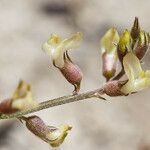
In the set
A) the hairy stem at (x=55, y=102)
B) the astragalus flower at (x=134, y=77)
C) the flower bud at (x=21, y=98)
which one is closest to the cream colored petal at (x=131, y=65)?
the astragalus flower at (x=134, y=77)

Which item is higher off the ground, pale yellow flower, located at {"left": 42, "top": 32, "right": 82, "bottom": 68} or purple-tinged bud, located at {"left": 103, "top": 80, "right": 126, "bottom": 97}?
pale yellow flower, located at {"left": 42, "top": 32, "right": 82, "bottom": 68}

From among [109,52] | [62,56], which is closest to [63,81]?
[109,52]

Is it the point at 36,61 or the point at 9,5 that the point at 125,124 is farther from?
the point at 9,5

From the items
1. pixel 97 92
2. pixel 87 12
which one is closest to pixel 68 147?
pixel 87 12

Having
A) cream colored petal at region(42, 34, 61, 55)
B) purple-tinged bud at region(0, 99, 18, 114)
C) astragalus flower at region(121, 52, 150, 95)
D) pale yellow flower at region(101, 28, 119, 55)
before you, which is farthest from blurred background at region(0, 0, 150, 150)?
purple-tinged bud at region(0, 99, 18, 114)

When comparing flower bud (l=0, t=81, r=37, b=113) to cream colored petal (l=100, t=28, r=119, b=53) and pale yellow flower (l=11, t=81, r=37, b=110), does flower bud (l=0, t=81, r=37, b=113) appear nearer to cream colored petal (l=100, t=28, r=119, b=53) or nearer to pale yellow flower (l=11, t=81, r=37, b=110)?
pale yellow flower (l=11, t=81, r=37, b=110)

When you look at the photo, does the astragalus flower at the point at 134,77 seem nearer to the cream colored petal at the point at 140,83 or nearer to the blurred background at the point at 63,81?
the cream colored petal at the point at 140,83

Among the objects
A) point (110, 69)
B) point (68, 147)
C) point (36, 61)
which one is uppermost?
point (110, 69)
